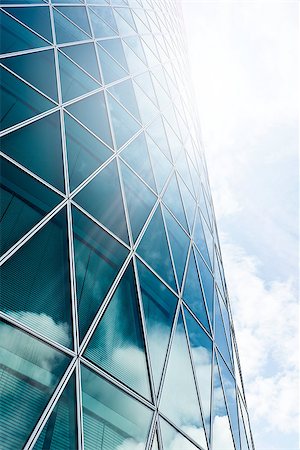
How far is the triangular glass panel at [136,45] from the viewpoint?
2111 cm

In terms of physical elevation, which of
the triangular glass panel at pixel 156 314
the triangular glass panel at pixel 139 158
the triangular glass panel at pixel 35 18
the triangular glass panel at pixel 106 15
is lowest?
the triangular glass panel at pixel 156 314

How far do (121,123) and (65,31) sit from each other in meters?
4.48

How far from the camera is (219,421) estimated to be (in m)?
12.5

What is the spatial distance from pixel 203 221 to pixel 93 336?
499 inches

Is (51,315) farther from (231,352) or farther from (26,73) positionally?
(231,352)

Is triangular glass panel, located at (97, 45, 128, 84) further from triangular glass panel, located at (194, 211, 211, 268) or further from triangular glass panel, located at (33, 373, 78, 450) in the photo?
triangular glass panel, located at (33, 373, 78, 450)

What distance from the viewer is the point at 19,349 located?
267 inches

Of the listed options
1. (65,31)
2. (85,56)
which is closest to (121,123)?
(85,56)

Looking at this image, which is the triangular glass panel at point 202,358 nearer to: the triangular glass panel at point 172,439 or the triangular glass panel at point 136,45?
the triangular glass panel at point 172,439

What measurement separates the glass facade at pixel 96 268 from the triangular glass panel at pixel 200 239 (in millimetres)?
139

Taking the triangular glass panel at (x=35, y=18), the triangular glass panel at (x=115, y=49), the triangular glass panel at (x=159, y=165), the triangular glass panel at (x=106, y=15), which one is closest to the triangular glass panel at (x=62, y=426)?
the triangular glass panel at (x=159, y=165)

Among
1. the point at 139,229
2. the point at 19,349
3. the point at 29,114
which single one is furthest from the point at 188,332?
the point at 29,114

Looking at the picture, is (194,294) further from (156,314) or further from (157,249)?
(156,314)

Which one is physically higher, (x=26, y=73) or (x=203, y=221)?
(x=203, y=221)
